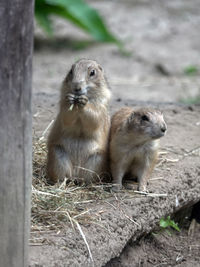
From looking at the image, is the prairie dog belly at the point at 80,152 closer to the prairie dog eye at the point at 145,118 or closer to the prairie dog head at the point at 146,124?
the prairie dog head at the point at 146,124

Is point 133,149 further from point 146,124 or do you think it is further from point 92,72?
A: point 92,72

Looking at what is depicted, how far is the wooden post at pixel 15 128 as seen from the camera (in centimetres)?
395

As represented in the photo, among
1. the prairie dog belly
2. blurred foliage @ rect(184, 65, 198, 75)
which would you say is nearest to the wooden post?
the prairie dog belly

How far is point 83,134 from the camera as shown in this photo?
6.42m

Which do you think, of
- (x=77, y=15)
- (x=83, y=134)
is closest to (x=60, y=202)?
(x=83, y=134)

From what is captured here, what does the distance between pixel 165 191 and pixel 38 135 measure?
6.73 feet

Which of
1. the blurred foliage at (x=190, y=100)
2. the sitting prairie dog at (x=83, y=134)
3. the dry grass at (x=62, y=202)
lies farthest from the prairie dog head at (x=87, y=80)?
the blurred foliage at (x=190, y=100)

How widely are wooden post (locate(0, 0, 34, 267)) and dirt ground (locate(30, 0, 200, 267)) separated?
0.40 m

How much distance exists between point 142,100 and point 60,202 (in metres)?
6.48

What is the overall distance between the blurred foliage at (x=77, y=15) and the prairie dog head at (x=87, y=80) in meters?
8.27

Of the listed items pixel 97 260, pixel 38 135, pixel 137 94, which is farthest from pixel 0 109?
pixel 137 94

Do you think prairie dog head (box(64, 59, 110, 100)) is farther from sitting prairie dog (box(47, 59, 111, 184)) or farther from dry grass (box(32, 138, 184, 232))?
dry grass (box(32, 138, 184, 232))

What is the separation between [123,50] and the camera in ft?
50.1

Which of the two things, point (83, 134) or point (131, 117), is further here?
point (83, 134)
